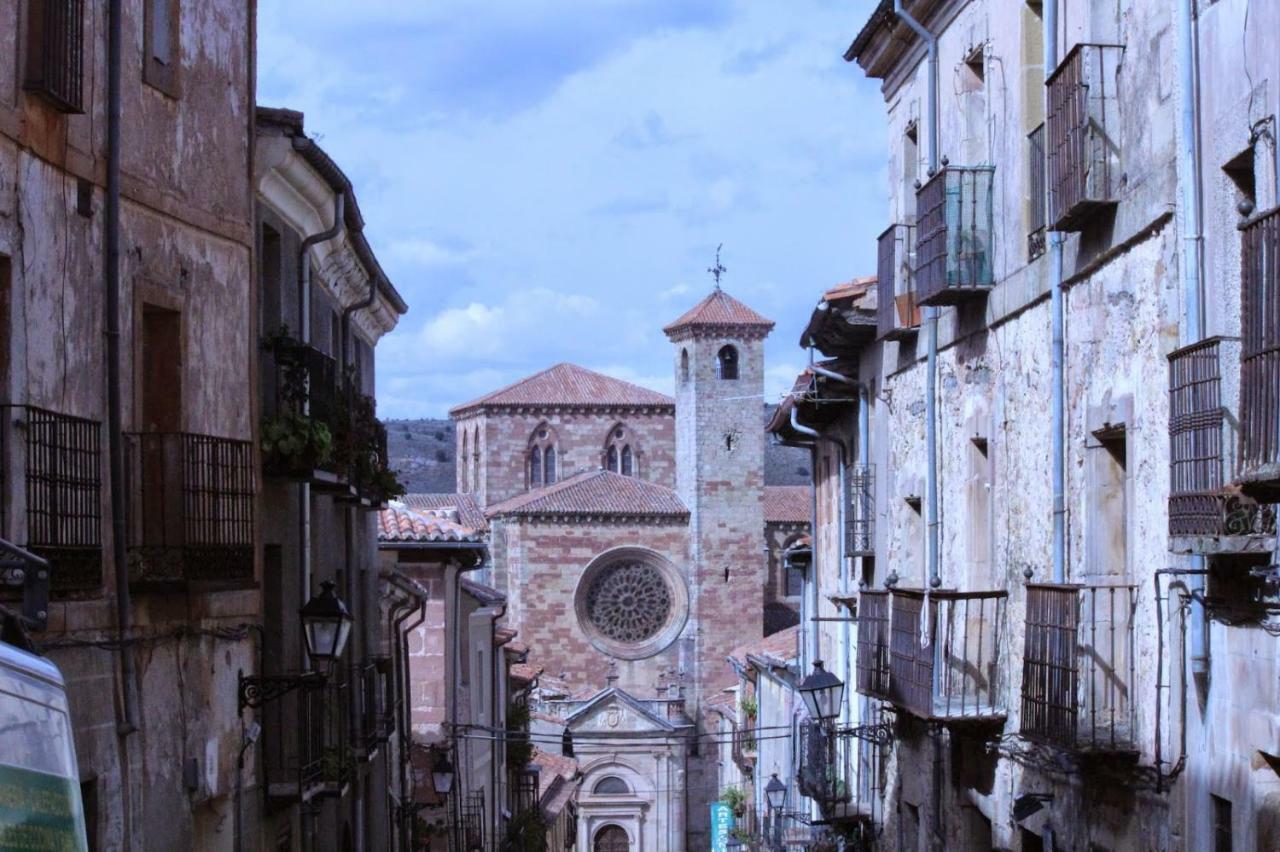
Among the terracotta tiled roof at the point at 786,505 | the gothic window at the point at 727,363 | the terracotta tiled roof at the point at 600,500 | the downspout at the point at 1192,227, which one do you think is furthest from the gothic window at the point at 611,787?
the downspout at the point at 1192,227

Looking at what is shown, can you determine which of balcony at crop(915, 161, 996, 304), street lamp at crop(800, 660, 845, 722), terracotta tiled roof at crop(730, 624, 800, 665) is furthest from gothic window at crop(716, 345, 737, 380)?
balcony at crop(915, 161, 996, 304)

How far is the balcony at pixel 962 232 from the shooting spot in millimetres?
15398

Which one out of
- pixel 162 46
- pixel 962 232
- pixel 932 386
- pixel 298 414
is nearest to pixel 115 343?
pixel 162 46

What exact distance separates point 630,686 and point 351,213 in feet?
186

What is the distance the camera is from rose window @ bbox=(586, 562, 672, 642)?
73188mm

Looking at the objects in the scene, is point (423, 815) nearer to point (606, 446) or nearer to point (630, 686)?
point (630, 686)

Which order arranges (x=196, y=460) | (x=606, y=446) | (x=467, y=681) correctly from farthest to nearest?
1. (x=606, y=446)
2. (x=467, y=681)
3. (x=196, y=460)

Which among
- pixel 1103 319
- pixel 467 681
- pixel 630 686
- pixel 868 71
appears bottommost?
pixel 630 686

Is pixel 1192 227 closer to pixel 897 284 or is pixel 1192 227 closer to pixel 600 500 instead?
pixel 897 284

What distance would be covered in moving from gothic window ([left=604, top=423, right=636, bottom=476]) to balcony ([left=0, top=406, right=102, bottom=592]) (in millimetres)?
71018

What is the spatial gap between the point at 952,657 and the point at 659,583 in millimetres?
58098

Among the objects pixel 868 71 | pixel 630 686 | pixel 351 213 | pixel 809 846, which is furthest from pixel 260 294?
pixel 630 686

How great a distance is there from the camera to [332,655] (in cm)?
1463

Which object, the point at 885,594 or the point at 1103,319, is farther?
the point at 885,594
